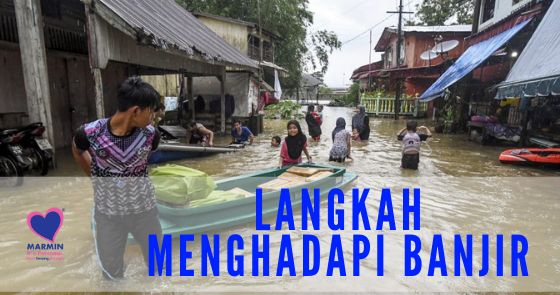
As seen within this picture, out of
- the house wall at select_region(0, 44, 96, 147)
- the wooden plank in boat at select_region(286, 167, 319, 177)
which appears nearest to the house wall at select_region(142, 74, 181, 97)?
the house wall at select_region(0, 44, 96, 147)

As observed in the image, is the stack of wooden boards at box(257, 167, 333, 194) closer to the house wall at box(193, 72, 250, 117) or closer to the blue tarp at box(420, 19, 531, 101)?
the blue tarp at box(420, 19, 531, 101)

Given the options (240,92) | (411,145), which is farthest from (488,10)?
(240,92)

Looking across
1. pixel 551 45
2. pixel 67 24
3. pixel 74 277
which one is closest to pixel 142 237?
pixel 74 277

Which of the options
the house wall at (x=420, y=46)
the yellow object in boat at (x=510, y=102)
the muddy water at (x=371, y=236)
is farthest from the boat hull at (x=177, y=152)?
the house wall at (x=420, y=46)

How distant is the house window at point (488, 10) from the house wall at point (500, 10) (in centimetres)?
5

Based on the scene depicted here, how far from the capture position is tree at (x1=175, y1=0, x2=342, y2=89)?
24609 mm

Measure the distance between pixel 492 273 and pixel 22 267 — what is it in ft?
14.9

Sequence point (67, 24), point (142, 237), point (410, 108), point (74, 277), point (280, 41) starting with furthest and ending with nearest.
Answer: point (280, 41) → point (410, 108) → point (67, 24) → point (74, 277) → point (142, 237)

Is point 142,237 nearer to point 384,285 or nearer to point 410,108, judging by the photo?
point 384,285

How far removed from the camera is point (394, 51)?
27.2 m

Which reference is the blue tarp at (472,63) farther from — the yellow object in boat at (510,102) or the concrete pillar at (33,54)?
the concrete pillar at (33,54)

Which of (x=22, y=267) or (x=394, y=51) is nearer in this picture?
(x=22, y=267)

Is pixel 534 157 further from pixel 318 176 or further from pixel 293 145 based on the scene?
pixel 293 145

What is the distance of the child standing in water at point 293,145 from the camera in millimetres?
5727
